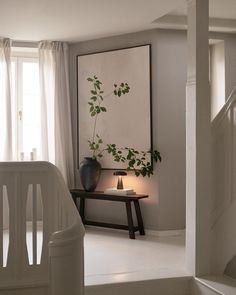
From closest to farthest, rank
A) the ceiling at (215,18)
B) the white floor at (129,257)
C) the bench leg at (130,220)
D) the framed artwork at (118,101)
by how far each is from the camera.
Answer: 1. the white floor at (129,257)
2. the ceiling at (215,18)
3. the bench leg at (130,220)
4. the framed artwork at (118,101)

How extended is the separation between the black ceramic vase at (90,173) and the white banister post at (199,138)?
84.1 inches

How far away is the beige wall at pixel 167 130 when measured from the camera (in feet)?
19.9

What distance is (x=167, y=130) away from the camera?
20.0ft

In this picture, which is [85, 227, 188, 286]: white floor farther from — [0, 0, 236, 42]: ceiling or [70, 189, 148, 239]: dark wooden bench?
[0, 0, 236, 42]: ceiling

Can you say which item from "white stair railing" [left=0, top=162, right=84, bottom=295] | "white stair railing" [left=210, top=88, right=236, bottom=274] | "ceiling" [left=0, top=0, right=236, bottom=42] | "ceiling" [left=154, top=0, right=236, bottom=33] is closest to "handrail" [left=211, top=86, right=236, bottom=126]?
"white stair railing" [left=210, top=88, right=236, bottom=274]

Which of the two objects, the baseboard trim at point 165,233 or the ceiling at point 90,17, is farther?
the baseboard trim at point 165,233

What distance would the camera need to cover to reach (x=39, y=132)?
694 centimetres

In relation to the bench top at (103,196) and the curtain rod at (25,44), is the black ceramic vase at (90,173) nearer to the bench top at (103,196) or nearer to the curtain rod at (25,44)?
the bench top at (103,196)

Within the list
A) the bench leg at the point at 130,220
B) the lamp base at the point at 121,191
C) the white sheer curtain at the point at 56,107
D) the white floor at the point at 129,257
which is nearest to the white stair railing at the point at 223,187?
the white floor at the point at 129,257

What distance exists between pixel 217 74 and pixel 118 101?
4.56 ft

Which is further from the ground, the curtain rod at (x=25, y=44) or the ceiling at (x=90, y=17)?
the ceiling at (x=90, y=17)

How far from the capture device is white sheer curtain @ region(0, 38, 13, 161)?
21.2 ft

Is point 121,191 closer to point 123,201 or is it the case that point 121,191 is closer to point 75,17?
point 123,201

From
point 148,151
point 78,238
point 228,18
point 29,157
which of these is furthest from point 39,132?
point 78,238
